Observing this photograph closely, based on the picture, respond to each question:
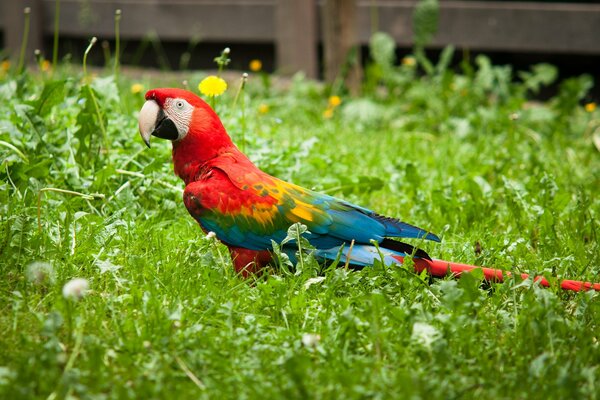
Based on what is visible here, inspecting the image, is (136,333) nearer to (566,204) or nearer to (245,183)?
(245,183)

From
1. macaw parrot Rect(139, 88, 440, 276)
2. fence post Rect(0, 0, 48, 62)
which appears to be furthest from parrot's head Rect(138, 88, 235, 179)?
fence post Rect(0, 0, 48, 62)

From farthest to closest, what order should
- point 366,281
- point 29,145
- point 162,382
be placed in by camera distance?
point 29,145, point 366,281, point 162,382

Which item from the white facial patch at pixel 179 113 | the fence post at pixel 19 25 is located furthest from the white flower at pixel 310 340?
the fence post at pixel 19 25

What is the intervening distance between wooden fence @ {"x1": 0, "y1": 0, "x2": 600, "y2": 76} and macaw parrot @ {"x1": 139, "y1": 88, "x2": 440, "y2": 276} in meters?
2.47

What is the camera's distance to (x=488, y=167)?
3.70 metres

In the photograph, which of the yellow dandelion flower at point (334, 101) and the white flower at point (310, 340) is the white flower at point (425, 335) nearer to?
the white flower at point (310, 340)

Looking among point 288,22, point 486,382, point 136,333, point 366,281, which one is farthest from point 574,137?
point 136,333

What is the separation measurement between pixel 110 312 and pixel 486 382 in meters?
1.00

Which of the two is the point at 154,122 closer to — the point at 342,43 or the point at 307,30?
the point at 342,43

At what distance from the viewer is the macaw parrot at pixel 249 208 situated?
2.46 m

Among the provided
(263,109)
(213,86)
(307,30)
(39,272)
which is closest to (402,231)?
(213,86)

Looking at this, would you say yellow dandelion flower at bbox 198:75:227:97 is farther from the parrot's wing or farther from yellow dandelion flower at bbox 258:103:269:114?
yellow dandelion flower at bbox 258:103:269:114

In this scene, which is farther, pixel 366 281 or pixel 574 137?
pixel 574 137

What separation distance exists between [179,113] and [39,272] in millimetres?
640
